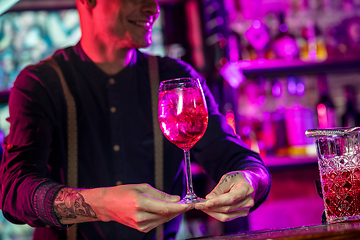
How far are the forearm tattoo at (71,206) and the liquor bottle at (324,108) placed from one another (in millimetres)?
2204

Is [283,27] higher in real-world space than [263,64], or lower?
higher

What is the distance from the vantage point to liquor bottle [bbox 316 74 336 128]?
9.22 ft

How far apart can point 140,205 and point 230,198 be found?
0.20 meters

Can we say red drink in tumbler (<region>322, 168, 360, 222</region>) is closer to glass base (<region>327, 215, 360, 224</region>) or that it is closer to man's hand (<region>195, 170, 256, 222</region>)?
glass base (<region>327, 215, 360, 224</region>)

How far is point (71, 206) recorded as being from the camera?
1.00 metres

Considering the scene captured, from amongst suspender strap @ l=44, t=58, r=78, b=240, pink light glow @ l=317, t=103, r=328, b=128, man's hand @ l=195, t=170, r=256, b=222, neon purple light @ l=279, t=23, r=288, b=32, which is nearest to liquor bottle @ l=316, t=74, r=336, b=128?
pink light glow @ l=317, t=103, r=328, b=128

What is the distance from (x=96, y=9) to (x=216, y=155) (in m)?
0.70

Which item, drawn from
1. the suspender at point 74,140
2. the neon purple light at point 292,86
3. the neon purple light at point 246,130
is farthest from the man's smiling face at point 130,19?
the neon purple light at point 292,86

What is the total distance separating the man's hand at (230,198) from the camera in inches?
32.3

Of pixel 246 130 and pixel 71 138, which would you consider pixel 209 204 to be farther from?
pixel 246 130

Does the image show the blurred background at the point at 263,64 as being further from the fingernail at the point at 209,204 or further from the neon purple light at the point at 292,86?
the fingernail at the point at 209,204

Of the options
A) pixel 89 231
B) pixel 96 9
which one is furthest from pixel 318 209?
pixel 96 9

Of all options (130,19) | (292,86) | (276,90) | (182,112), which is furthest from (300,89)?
(182,112)

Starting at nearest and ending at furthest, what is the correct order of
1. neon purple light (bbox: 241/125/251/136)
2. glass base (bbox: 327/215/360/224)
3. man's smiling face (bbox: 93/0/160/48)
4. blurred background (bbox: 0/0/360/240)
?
1. glass base (bbox: 327/215/360/224)
2. man's smiling face (bbox: 93/0/160/48)
3. blurred background (bbox: 0/0/360/240)
4. neon purple light (bbox: 241/125/251/136)
